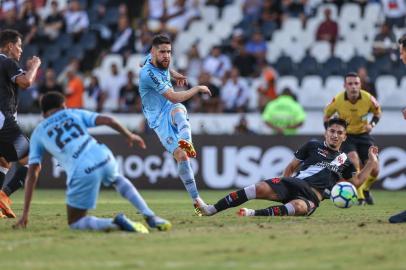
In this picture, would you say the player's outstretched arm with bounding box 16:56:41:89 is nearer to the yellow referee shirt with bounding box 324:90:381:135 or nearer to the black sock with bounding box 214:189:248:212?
the black sock with bounding box 214:189:248:212

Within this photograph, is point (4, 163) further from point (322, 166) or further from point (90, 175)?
point (322, 166)

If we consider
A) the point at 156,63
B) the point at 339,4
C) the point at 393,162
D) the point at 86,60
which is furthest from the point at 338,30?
the point at 156,63

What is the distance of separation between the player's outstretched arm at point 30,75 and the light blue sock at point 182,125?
7.06 feet

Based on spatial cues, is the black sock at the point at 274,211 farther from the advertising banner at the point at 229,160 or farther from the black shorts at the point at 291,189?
the advertising banner at the point at 229,160

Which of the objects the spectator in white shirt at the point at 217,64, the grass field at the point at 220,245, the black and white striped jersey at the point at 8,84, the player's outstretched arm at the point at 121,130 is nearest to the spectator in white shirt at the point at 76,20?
the spectator in white shirt at the point at 217,64

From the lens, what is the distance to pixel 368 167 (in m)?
12.3

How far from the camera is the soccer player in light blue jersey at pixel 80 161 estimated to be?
992 cm

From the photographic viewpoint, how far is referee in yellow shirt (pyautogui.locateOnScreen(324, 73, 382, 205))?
16.5 metres

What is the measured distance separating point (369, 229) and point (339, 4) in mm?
15814

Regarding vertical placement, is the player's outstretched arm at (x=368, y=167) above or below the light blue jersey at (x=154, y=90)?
below

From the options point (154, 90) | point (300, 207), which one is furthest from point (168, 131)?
point (300, 207)

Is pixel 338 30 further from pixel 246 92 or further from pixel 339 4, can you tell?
pixel 246 92

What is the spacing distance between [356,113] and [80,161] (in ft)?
25.6

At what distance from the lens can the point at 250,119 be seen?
2306 cm
